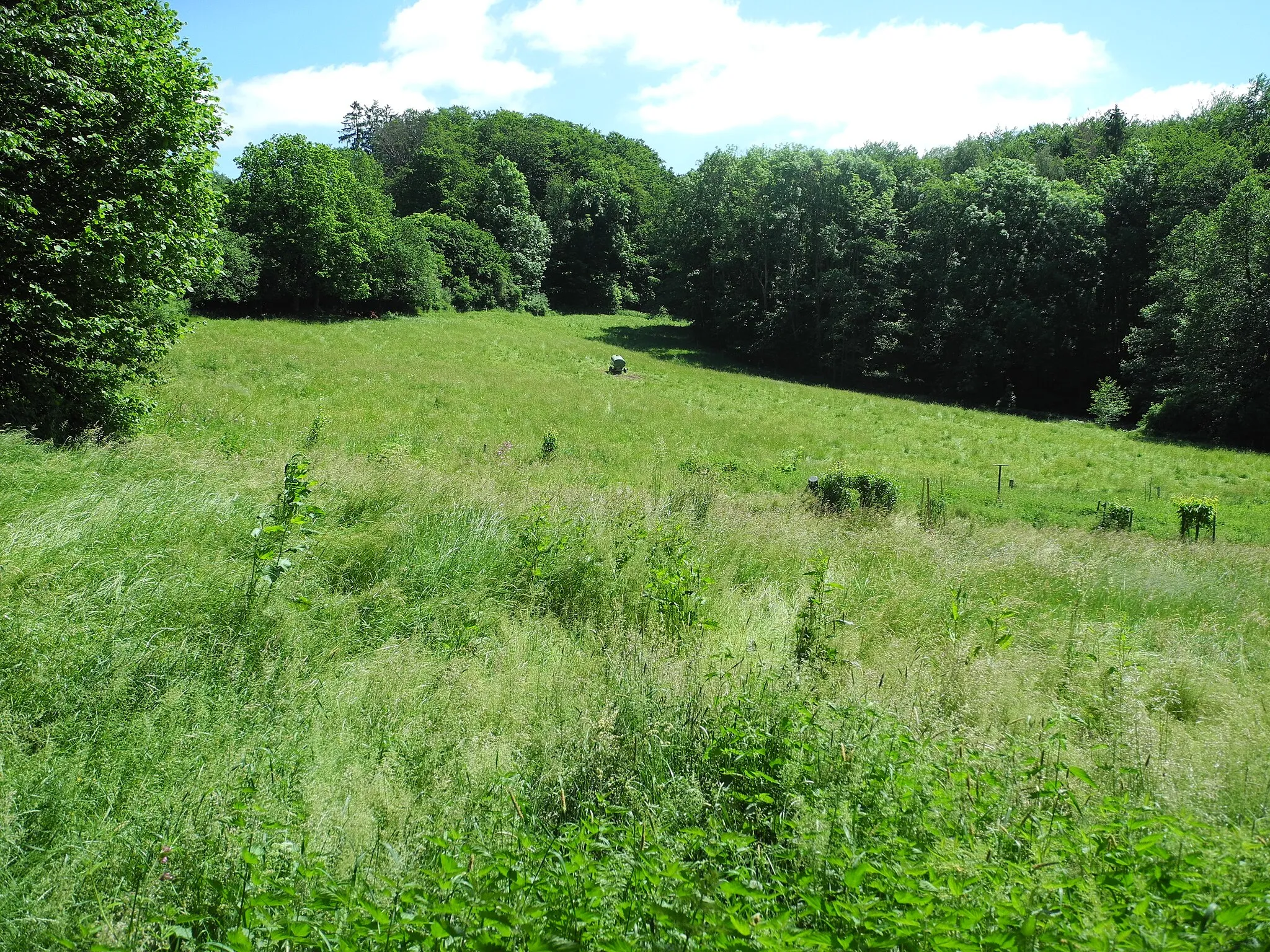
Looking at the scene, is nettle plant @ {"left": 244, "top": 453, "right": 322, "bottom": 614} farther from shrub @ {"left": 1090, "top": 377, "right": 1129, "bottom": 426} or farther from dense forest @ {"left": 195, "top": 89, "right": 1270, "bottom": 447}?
shrub @ {"left": 1090, "top": 377, "right": 1129, "bottom": 426}

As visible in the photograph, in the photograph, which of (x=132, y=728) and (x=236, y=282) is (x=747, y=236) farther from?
(x=132, y=728)

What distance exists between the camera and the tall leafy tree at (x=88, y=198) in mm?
9188

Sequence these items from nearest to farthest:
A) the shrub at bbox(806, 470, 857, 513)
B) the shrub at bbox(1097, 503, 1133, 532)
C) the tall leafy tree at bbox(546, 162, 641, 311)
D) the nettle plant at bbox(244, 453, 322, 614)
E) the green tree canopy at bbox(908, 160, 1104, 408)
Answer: the nettle plant at bbox(244, 453, 322, 614)
the shrub at bbox(806, 470, 857, 513)
the shrub at bbox(1097, 503, 1133, 532)
the green tree canopy at bbox(908, 160, 1104, 408)
the tall leafy tree at bbox(546, 162, 641, 311)

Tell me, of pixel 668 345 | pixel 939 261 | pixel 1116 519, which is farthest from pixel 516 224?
pixel 1116 519

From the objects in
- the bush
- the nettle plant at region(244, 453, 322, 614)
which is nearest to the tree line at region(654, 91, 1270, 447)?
the bush

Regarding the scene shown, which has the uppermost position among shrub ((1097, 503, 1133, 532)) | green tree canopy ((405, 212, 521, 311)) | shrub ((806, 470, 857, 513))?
green tree canopy ((405, 212, 521, 311))

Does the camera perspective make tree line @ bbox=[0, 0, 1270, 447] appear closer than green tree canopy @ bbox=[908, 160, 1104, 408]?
Yes

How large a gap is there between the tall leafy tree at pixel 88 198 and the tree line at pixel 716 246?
4cm

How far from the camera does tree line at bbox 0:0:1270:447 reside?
387 inches

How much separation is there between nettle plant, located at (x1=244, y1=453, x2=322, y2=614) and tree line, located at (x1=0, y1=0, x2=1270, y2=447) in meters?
5.79

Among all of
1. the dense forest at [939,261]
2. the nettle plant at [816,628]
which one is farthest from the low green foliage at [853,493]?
the dense forest at [939,261]

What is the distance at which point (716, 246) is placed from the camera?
51.9 metres

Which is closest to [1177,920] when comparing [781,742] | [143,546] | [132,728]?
[781,742]

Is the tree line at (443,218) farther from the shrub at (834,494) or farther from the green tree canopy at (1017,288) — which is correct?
the green tree canopy at (1017,288)
